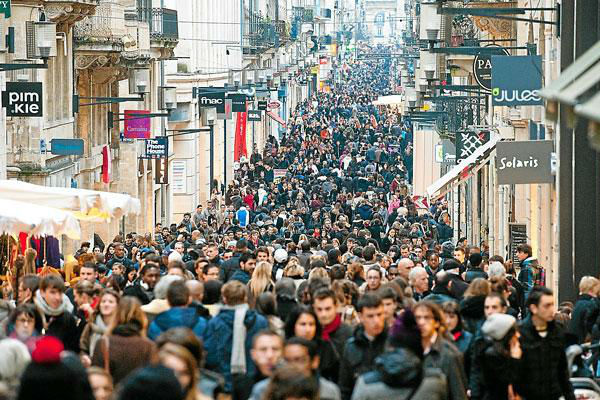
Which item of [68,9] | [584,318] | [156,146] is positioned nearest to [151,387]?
[584,318]

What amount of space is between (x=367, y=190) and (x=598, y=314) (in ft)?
105

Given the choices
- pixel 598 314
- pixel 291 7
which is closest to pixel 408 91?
pixel 598 314

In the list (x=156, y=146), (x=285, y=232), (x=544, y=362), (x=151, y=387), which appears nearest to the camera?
(x=151, y=387)

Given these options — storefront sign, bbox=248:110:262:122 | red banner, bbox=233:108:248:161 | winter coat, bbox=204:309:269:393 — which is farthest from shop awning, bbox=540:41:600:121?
red banner, bbox=233:108:248:161

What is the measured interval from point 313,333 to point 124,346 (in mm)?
1245

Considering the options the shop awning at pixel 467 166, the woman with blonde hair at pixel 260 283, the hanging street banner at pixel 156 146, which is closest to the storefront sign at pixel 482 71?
the shop awning at pixel 467 166

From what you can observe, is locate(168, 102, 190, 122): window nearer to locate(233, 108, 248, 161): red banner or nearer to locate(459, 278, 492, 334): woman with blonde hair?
locate(233, 108, 248, 161): red banner

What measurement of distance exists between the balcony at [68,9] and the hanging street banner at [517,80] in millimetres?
12093

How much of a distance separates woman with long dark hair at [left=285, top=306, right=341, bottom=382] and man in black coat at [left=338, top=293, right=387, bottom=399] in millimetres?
258

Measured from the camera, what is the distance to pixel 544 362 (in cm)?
1112

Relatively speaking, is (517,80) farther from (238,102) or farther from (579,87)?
(238,102)

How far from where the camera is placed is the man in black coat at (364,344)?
36.6 feet

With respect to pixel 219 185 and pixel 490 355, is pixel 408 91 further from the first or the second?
pixel 490 355

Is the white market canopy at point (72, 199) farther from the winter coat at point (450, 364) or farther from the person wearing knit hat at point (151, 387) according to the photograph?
the person wearing knit hat at point (151, 387)
